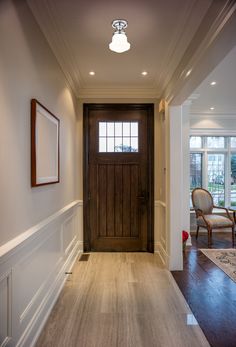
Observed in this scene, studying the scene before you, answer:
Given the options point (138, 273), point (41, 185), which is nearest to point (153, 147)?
point (138, 273)

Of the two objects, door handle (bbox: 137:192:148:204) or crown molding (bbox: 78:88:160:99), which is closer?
crown molding (bbox: 78:88:160:99)

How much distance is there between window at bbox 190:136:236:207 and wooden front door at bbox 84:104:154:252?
2.14 metres

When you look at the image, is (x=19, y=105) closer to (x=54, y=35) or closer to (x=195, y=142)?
(x=54, y=35)

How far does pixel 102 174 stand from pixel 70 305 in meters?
A: 2.12

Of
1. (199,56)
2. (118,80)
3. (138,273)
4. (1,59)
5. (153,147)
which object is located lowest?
(138,273)

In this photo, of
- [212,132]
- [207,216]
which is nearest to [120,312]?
[207,216]

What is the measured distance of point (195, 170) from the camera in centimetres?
584

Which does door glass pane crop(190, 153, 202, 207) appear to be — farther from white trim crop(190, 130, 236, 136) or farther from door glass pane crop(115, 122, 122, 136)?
door glass pane crop(115, 122, 122, 136)

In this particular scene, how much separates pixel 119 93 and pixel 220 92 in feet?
6.21

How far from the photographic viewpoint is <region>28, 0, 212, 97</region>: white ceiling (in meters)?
1.99

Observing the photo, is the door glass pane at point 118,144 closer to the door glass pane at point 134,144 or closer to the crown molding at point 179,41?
the door glass pane at point 134,144

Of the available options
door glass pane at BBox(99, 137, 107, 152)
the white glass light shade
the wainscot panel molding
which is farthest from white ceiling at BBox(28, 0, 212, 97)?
the wainscot panel molding

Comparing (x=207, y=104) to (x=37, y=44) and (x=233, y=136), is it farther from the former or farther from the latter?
(x=37, y=44)

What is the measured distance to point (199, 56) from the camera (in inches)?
83.7
